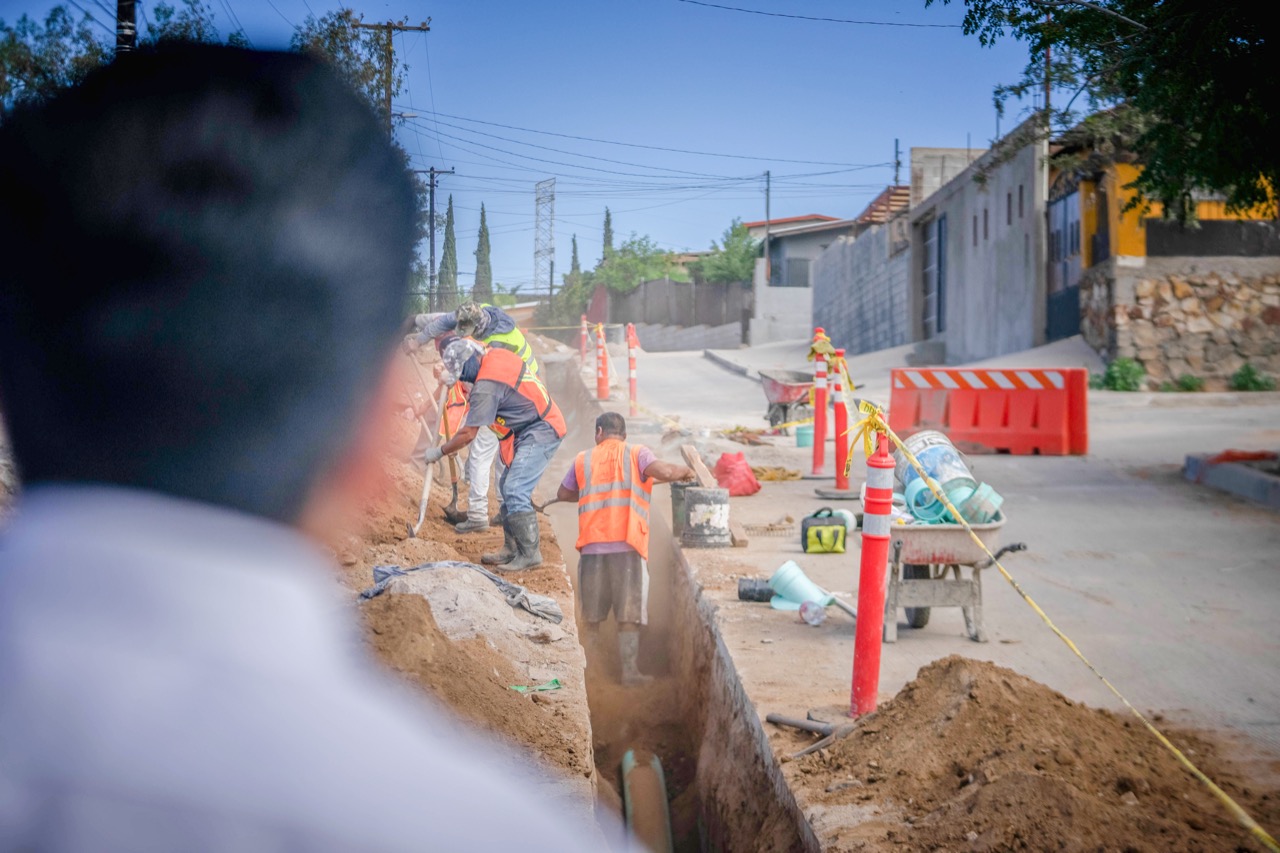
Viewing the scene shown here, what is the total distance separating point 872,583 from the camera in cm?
368

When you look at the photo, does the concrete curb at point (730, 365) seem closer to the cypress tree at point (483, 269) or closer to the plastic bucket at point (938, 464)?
the cypress tree at point (483, 269)

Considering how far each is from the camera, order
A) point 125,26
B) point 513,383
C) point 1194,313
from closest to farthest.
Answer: point 125,26 → point 513,383 → point 1194,313

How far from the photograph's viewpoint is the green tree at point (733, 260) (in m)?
44.5

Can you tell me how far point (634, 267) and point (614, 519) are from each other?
146 feet

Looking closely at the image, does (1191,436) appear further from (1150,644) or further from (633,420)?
(1150,644)

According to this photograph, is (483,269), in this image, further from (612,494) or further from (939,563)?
(939,563)

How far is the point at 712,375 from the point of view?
26.0 metres

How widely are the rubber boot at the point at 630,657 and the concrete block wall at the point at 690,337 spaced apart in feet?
110

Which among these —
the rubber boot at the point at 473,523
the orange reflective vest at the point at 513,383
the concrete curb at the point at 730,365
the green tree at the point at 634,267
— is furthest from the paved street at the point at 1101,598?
the green tree at the point at 634,267

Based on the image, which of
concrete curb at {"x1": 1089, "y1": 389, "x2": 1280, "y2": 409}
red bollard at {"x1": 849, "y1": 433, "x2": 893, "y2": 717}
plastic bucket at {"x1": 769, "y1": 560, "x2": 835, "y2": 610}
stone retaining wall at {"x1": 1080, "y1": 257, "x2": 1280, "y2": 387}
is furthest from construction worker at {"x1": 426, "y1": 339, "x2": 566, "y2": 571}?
stone retaining wall at {"x1": 1080, "y1": 257, "x2": 1280, "y2": 387}

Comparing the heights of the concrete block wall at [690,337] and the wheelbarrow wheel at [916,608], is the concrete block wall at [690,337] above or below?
above

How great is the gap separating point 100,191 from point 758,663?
3.74 m

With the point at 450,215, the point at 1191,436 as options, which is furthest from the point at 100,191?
the point at 1191,436

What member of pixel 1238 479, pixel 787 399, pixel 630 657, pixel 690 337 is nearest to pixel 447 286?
pixel 630 657
